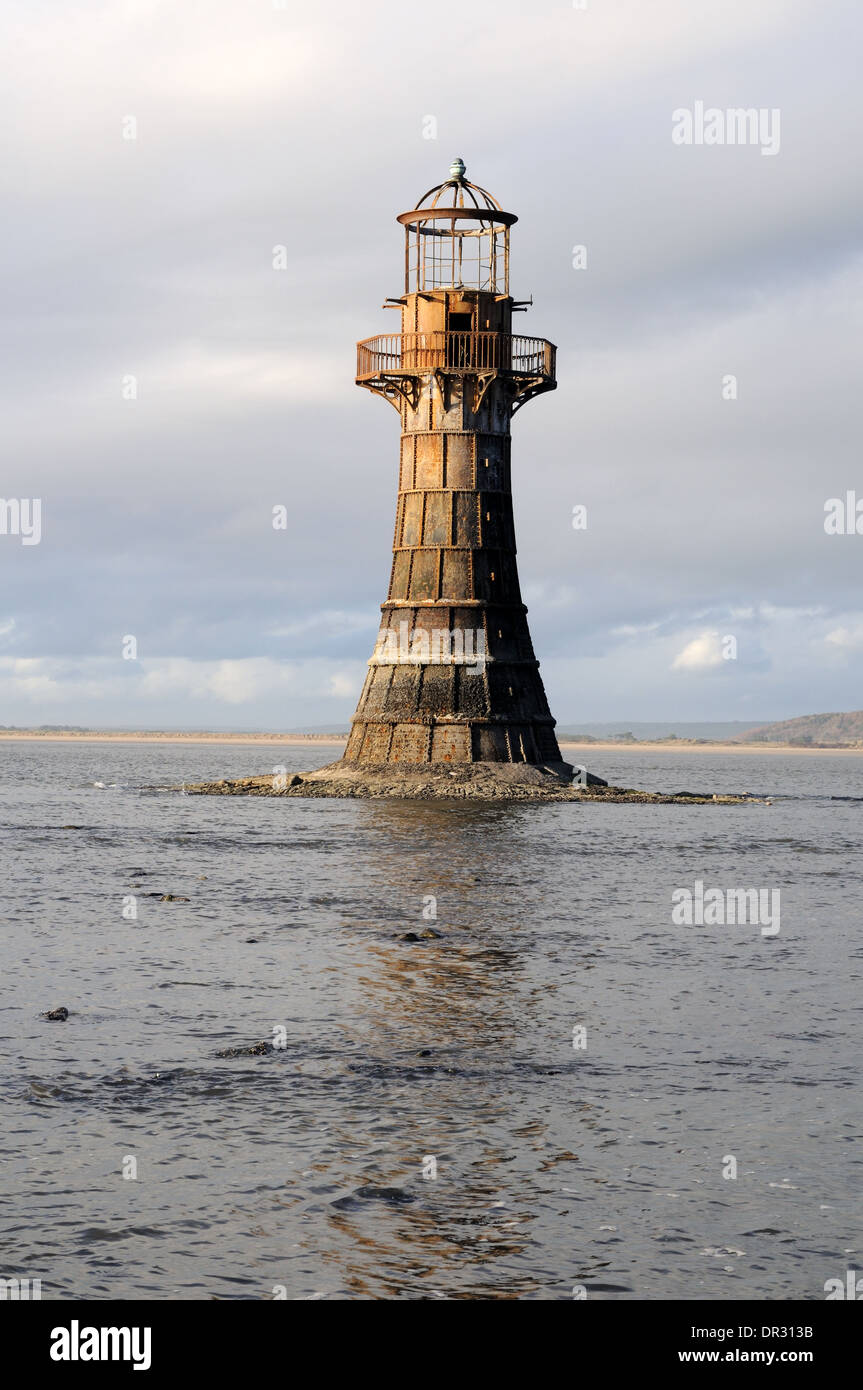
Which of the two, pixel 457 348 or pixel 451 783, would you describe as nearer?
pixel 451 783

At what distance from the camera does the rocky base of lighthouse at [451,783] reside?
56844 millimetres

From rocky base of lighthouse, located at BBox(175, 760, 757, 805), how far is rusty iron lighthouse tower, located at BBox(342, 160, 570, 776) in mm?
492

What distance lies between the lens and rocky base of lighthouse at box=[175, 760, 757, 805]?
56844 millimetres

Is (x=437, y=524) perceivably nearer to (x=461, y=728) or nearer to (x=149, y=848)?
(x=461, y=728)

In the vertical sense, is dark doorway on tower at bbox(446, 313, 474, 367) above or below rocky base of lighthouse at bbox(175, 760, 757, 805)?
above

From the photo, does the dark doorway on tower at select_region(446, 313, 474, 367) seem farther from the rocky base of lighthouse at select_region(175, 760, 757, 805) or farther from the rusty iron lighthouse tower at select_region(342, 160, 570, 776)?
the rocky base of lighthouse at select_region(175, 760, 757, 805)

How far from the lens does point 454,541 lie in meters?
59.3

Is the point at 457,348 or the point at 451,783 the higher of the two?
the point at 457,348

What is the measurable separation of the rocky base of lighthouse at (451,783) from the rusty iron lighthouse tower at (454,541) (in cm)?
49

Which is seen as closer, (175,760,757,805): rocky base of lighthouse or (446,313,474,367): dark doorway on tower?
(175,760,757,805): rocky base of lighthouse

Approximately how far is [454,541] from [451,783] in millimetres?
9874
